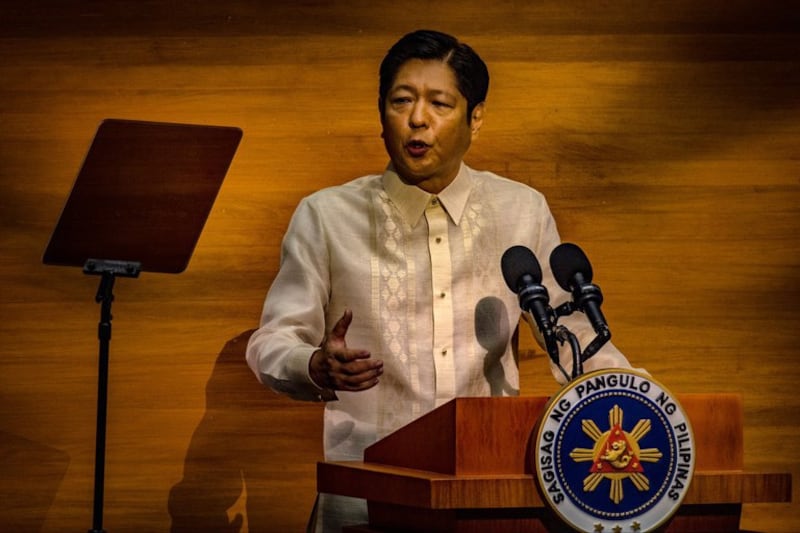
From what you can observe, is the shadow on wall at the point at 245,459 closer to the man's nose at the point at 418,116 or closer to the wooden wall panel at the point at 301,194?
the wooden wall panel at the point at 301,194

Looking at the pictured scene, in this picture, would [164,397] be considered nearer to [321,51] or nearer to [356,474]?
[321,51]

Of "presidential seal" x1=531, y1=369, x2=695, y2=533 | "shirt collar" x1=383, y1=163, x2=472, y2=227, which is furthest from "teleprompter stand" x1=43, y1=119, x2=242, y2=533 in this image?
"presidential seal" x1=531, y1=369, x2=695, y2=533

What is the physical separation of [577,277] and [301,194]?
5.32 ft

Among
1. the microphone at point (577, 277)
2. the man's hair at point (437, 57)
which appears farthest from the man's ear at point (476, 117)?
the microphone at point (577, 277)

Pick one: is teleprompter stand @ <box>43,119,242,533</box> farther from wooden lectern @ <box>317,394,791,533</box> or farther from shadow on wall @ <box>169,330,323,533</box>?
wooden lectern @ <box>317,394,791,533</box>

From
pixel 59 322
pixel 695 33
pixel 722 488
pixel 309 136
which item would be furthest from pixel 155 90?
pixel 722 488

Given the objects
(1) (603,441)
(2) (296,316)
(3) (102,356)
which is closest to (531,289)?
(1) (603,441)

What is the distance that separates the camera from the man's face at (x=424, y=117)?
3.18 m

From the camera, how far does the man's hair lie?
125 inches

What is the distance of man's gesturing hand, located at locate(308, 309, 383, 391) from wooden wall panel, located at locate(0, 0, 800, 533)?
1.50m

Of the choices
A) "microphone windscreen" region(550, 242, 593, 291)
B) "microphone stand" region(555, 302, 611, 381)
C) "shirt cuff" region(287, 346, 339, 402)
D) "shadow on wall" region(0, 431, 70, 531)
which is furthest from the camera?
"shadow on wall" region(0, 431, 70, 531)

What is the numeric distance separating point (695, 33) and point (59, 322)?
2.09 meters

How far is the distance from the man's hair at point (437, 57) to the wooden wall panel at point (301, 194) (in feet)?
2.49

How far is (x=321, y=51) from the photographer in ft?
13.1
